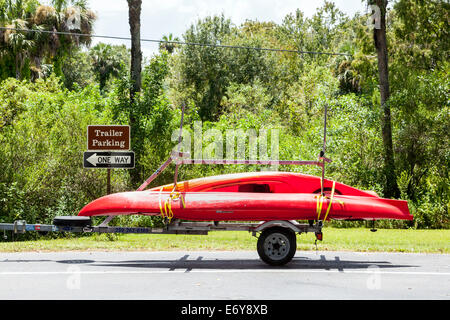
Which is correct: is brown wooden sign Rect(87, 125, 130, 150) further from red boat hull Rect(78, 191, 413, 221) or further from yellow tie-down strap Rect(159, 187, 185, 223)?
yellow tie-down strap Rect(159, 187, 185, 223)

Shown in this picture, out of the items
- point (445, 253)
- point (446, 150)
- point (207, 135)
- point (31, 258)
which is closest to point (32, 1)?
point (207, 135)

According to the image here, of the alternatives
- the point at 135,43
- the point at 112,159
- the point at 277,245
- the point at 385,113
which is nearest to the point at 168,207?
the point at 277,245

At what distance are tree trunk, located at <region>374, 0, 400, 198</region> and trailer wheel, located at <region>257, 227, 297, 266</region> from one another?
581 inches

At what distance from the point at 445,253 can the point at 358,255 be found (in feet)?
7.12

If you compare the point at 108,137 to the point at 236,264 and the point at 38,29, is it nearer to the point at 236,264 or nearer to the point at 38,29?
the point at 236,264

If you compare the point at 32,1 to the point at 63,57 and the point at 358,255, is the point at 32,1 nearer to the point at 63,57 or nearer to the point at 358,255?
the point at 63,57

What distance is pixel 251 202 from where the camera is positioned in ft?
35.9

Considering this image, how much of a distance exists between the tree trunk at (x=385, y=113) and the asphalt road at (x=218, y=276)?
11661 mm

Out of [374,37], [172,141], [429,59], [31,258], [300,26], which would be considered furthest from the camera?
[300,26]

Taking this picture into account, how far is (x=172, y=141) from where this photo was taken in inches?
865

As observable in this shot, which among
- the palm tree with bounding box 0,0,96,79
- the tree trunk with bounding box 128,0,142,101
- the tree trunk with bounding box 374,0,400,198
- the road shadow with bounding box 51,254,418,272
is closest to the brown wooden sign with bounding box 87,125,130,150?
the road shadow with bounding box 51,254,418,272

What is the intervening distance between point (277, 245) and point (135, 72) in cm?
1308

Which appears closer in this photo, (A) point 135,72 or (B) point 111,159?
(B) point 111,159

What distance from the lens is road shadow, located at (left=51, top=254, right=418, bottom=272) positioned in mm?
11016
